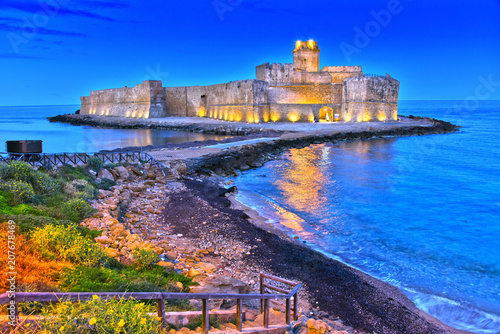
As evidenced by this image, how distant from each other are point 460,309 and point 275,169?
12088 millimetres

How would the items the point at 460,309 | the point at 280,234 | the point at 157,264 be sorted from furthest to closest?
the point at 280,234
the point at 460,309
the point at 157,264

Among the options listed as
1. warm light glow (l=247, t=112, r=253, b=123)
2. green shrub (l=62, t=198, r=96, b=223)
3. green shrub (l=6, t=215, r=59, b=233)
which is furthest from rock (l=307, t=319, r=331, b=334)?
warm light glow (l=247, t=112, r=253, b=123)

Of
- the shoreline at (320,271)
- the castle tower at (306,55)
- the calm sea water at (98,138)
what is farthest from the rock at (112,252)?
the castle tower at (306,55)

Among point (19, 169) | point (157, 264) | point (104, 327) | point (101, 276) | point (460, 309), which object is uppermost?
point (19, 169)

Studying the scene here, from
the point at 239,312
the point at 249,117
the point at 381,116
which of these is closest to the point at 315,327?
the point at 239,312

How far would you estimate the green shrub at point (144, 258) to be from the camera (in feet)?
16.6

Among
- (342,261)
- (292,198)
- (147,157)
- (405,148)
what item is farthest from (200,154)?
(405,148)

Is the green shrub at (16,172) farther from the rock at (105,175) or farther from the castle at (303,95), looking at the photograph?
the castle at (303,95)

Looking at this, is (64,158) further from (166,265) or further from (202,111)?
(202,111)

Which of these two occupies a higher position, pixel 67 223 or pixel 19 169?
pixel 19 169

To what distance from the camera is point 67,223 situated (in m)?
5.51

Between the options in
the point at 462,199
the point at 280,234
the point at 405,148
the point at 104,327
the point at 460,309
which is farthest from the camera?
Result: the point at 405,148

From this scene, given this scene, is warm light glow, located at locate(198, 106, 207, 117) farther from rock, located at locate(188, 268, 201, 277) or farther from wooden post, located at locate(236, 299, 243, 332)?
wooden post, located at locate(236, 299, 243, 332)

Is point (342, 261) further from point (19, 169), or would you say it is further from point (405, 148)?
point (405, 148)
